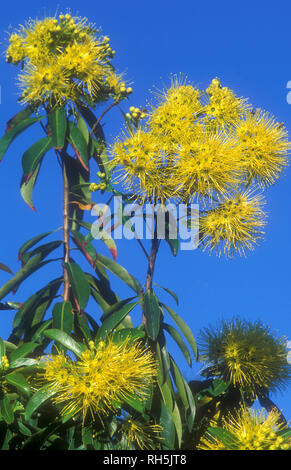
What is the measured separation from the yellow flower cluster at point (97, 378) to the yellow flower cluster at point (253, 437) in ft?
1.44

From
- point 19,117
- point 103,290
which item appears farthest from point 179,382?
point 19,117

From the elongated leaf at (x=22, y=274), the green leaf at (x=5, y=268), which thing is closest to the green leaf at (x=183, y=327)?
the elongated leaf at (x=22, y=274)

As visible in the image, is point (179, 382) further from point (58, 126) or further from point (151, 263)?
point (58, 126)

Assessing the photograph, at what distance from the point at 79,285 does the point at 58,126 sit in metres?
1.00

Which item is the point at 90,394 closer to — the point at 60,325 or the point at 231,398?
the point at 60,325

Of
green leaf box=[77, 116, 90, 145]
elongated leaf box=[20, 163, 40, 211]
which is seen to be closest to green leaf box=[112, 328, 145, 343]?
elongated leaf box=[20, 163, 40, 211]

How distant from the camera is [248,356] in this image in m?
3.37

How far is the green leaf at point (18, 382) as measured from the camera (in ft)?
8.84

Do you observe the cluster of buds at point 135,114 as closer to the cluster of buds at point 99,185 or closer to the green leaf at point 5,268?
the cluster of buds at point 99,185

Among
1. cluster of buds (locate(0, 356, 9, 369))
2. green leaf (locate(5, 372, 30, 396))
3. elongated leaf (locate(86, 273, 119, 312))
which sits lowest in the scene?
green leaf (locate(5, 372, 30, 396))

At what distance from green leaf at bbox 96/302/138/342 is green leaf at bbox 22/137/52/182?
3.24 feet

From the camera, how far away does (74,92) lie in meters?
3.77

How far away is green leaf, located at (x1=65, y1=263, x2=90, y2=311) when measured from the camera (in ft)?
10.8

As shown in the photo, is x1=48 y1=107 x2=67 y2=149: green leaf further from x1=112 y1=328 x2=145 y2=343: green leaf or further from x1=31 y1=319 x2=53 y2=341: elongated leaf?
x1=112 y1=328 x2=145 y2=343: green leaf
